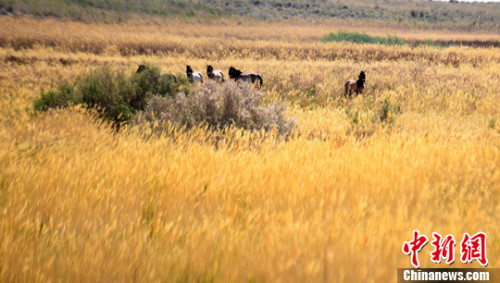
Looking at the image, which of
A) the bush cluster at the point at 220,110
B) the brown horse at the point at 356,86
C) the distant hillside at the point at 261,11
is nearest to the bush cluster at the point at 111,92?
the bush cluster at the point at 220,110

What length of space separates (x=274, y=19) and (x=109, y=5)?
A: 76.6 ft

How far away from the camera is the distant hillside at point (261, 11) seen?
144 feet

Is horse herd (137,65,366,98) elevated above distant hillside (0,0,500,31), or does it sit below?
below

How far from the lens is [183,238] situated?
2.44 meters

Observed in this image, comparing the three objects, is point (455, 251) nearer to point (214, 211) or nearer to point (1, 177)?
point (214, 211)

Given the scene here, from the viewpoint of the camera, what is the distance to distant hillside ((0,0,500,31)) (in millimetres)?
43938

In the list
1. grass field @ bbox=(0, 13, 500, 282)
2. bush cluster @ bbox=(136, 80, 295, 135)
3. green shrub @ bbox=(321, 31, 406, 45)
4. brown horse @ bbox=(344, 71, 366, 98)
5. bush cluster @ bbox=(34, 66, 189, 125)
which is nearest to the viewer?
grass field @ bbox=(0, 13, 500, 282)

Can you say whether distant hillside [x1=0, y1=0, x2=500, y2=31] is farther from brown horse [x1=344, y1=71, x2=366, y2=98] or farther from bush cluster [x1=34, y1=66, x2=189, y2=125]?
bush cluster [x1=34, y1=66, x2=189, y2=125]

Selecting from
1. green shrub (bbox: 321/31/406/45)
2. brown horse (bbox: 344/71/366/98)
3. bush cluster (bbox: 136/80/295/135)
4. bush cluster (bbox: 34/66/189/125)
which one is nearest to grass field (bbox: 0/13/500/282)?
bush cluster (bbox: 34/66/189/125)

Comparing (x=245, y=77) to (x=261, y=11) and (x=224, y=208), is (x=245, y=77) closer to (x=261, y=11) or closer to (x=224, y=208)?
(x=224, y=208)

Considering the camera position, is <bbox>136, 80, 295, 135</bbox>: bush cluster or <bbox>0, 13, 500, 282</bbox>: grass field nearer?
<bbox>0, 13, 500, 282</bbox>: grass field

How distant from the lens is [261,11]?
66125 millimetres

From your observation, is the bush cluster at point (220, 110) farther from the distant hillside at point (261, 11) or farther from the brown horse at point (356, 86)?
the distant hillside at point (261, 11)

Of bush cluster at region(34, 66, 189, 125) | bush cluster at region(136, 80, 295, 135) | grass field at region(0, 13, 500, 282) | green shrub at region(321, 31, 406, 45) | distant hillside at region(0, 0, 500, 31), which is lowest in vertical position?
grass field at region(0, 13, 500, 282)
